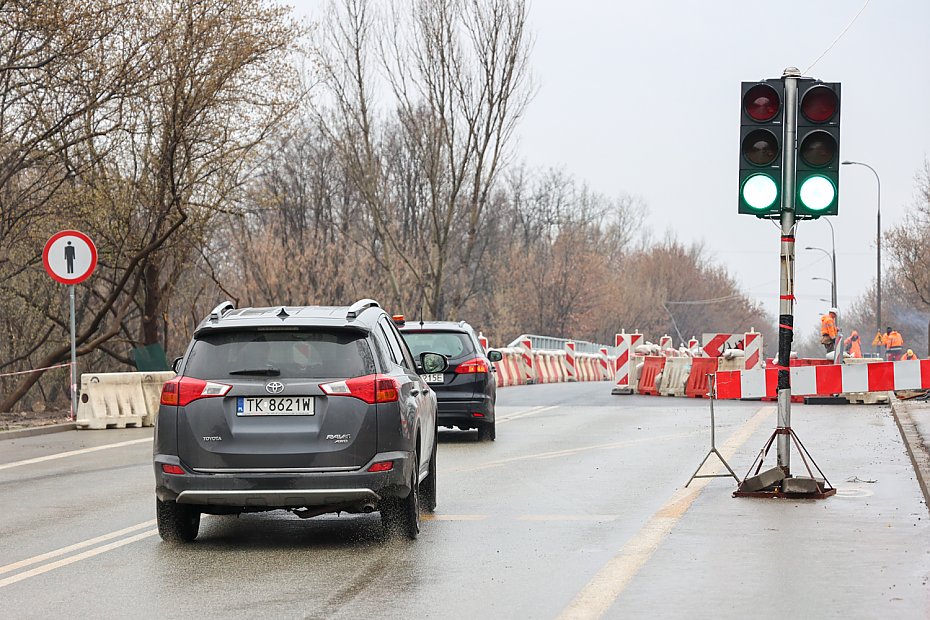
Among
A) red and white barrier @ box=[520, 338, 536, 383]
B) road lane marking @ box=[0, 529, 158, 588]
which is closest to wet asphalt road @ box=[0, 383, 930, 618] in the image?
road lane marking @ box=[0, 529, 158, 588]

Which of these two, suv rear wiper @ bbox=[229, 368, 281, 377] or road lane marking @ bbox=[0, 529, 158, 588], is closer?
road lane marking @ bbox=[0, 529, 158, 588]

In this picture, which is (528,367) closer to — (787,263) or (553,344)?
(553,344)

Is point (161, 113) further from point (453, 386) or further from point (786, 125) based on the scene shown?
point (786, 125)

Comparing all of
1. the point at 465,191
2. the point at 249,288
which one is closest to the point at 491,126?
the point at 465,191

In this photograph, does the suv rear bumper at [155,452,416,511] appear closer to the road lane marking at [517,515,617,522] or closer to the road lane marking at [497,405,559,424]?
the road lane marking at [517,515,617,522]

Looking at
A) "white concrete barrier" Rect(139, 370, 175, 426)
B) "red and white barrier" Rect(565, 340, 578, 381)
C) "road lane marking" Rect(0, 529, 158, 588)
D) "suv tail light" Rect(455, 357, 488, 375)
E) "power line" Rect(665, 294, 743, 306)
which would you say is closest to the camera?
"road lane marking" Rect(0, 529, 158, 588)

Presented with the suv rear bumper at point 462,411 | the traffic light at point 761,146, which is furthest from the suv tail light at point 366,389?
the suv rear bumper at point 462,411

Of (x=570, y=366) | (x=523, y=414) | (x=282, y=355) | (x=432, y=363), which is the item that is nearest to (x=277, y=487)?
(x=282, y=355)

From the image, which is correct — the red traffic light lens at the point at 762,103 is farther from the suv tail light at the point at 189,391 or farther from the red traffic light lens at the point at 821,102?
the suv tail light at the point at 189,391

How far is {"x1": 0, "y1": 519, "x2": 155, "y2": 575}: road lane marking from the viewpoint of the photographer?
352 inches

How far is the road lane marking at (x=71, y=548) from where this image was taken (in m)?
8.93

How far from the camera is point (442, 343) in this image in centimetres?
1906

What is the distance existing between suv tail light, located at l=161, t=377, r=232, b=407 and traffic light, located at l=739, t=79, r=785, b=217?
4.98 meters

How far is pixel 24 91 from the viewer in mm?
26297
